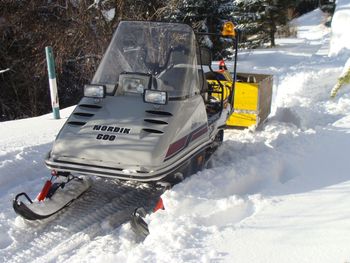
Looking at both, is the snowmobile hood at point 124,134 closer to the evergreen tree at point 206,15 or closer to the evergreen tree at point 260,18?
the evergreen tree at point 206,15

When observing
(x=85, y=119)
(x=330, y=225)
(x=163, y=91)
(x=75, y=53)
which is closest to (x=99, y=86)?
(x=85, y=119)

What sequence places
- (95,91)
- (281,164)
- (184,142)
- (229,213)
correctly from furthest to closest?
(281,164)
(95,91)
(184,142)
(229,213)

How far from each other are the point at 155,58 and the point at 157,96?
71 centimetres

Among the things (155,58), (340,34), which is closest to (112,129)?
(155,58)

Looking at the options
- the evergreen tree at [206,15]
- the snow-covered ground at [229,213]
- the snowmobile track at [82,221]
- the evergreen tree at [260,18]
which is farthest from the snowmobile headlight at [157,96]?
the evergreen tree at [260,18]

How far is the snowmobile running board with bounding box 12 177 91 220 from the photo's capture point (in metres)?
3.96

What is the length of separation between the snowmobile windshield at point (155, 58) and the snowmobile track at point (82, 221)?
108 cm

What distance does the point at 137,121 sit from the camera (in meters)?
4.27

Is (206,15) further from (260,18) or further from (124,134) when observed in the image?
(124,134)

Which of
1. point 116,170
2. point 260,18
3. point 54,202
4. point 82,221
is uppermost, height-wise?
point 116,170

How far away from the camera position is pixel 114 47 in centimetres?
508

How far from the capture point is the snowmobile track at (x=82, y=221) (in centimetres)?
372

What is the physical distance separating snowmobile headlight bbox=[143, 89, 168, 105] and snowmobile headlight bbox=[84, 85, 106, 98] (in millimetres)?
476

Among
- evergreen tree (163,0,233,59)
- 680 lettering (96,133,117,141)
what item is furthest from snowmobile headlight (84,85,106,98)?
evergreen tree (163,0,233,59)
